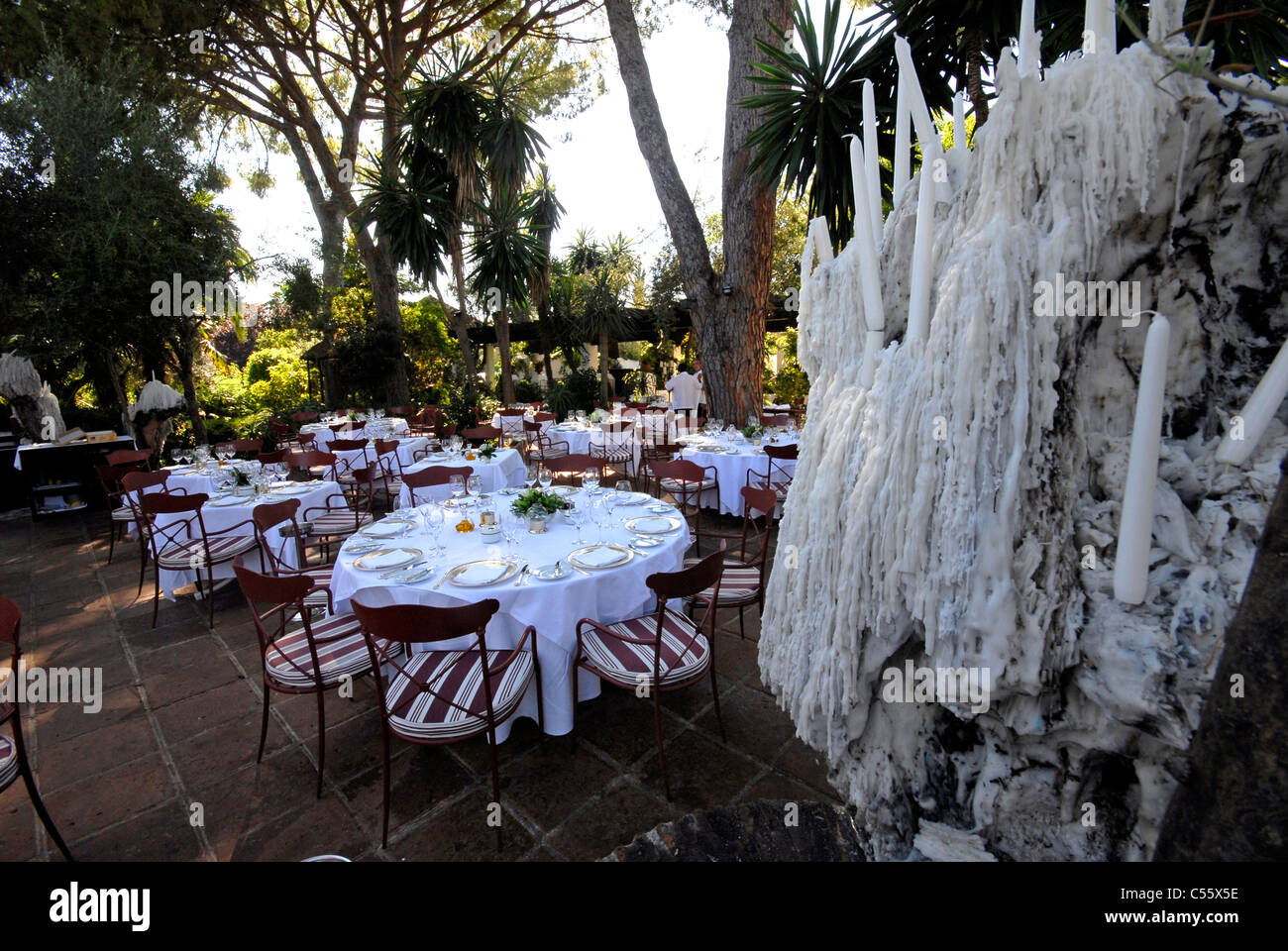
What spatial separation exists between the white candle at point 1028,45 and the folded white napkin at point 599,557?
7.98 feet

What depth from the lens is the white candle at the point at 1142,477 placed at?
865mm

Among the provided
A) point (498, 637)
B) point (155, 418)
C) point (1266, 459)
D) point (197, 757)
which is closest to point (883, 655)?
point (1266, 459)

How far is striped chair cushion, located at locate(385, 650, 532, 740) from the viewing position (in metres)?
2.32

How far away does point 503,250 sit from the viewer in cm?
1257

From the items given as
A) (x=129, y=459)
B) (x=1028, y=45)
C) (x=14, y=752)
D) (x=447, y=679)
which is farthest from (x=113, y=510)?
(x=1028, y=45)

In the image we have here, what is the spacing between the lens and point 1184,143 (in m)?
0.91

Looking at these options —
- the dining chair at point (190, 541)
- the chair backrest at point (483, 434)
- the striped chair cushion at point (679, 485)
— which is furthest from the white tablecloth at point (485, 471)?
the striped chair cushion at point (679, 485)

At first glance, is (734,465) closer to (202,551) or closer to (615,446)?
(615,446)

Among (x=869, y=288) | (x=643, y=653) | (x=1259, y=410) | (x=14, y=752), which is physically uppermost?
(x=869, y=288)

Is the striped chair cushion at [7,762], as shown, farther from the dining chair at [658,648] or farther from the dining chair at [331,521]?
the dining chair at [331,521]

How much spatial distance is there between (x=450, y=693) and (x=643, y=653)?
894 millimetres

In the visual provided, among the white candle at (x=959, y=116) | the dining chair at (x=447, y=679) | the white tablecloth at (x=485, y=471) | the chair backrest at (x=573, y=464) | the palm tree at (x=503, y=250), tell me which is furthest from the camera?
the palm tree at (x=503, y=250)

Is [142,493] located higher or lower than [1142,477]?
lower
